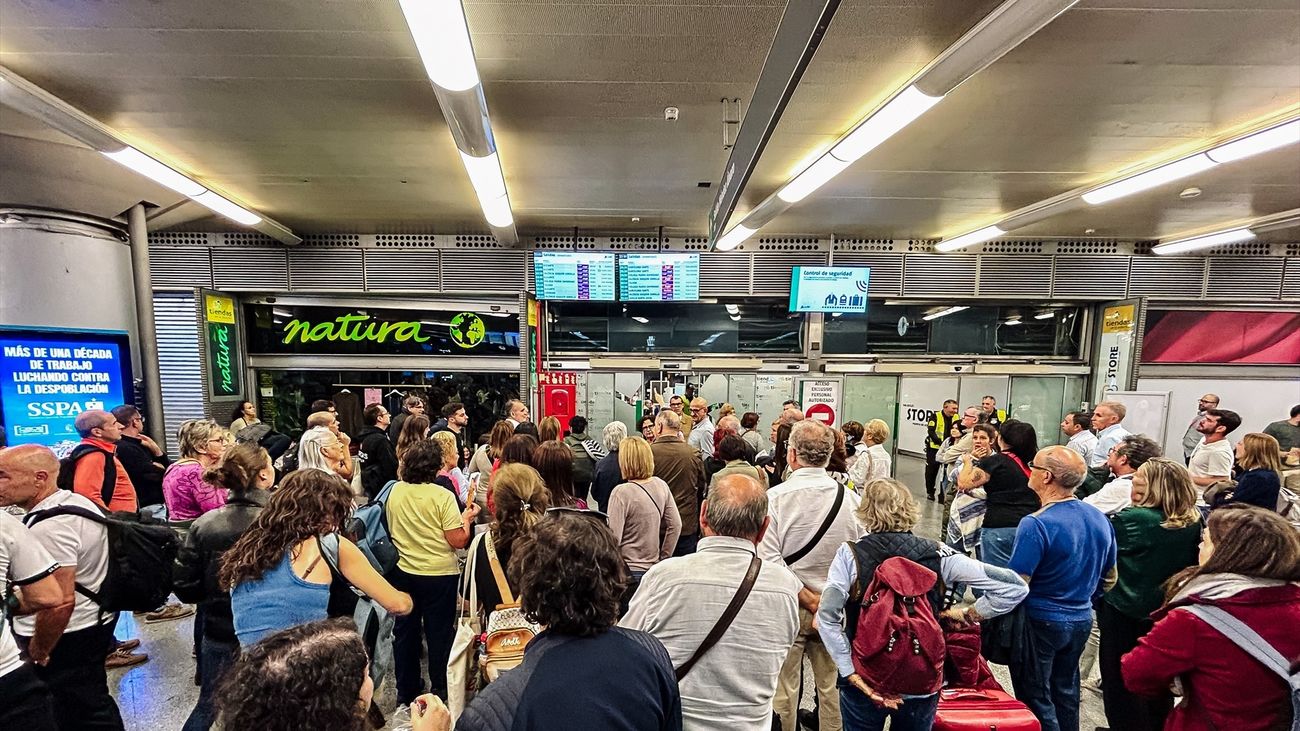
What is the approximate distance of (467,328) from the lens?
746 cm

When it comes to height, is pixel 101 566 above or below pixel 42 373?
below

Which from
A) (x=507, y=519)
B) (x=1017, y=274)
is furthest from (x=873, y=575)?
(x=1017, y=274)

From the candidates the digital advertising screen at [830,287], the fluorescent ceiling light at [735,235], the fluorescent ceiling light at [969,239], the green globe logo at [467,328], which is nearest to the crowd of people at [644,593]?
the fluorescent ceiling light at [735,235]

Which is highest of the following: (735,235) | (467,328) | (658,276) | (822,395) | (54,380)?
(735,235)

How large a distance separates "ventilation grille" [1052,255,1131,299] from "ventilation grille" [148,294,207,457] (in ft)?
42.5

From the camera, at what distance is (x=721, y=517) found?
5.36 ft

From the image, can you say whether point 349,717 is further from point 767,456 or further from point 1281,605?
point 767,456

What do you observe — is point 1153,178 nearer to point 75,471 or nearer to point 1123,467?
point 1123,467

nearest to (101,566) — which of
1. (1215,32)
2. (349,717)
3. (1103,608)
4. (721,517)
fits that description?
(349,717)

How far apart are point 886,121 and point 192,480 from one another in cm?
514

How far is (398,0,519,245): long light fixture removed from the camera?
80.5 inches

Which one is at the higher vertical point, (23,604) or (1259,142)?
(1259,142)

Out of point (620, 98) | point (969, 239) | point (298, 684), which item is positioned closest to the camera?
point (298, 684)

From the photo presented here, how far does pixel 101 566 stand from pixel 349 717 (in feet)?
7.07
